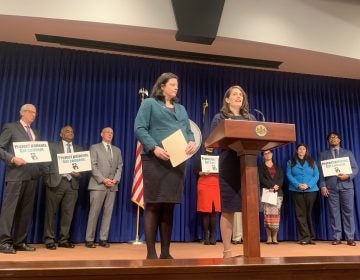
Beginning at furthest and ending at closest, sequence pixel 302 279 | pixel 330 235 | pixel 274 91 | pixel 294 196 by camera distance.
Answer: pixel 274 91 < pixel 330 235 < pixel 294 196 < pixel 302 279

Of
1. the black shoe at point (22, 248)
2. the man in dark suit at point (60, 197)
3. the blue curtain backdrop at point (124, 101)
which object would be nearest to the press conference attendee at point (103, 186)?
the man in dark suit at point (60, 197)

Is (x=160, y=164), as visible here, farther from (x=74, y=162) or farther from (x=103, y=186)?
(x=103, y=186)

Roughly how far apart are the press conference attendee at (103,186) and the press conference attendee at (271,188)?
2.05 m

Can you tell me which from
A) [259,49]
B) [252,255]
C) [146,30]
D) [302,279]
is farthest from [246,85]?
[302,279]

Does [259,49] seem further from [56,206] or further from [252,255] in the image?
A: [252,255]

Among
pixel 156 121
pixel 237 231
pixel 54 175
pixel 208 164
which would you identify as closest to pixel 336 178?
pixel 237 231

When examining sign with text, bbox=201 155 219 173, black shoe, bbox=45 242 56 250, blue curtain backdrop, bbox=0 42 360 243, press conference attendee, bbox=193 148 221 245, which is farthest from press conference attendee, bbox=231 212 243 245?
black shoe, bbox=45 242 56 250

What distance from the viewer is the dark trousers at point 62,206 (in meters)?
4.16

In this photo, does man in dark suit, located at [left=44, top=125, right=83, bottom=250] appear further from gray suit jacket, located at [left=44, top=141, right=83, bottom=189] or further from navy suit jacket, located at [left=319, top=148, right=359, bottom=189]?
navy suit jacket, located at [left=319, top=148, right=359, bottom=189]

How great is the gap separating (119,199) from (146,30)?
235 centimetres

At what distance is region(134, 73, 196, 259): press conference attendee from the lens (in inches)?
82.7

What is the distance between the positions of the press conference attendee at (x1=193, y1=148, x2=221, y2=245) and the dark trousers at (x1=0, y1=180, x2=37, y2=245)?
2.15m

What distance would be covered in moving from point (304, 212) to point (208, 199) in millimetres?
1503

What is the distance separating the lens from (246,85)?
5824 millimetres
